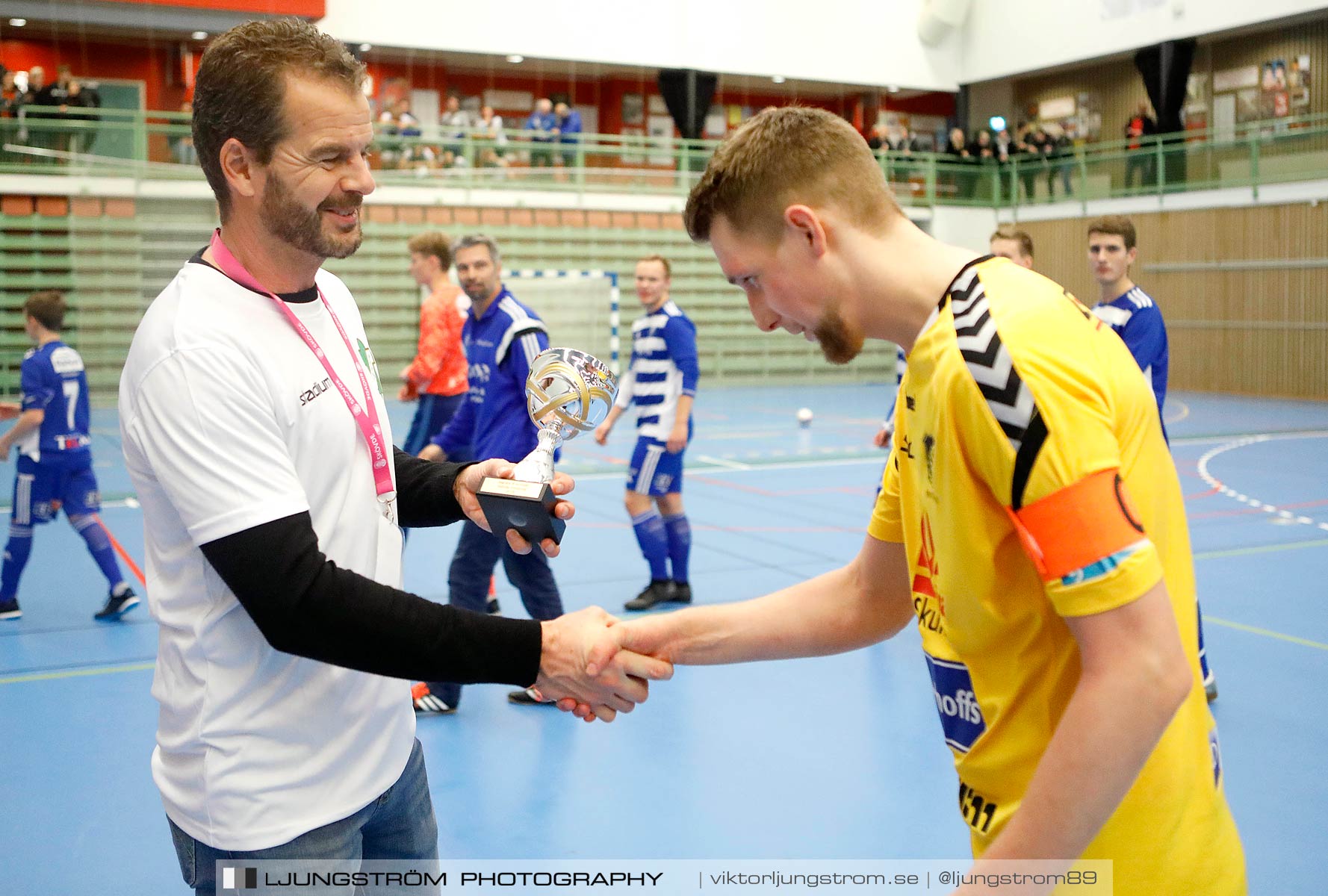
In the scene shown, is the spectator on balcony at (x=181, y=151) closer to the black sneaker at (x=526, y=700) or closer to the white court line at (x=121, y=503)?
the white court line at (x=121, y=503)

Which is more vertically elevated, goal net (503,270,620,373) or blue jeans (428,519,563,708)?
goal net (503,270,620,373)

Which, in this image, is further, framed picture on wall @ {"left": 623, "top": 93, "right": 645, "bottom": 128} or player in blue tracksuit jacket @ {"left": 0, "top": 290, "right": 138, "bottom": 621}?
framed picture on wall @ {"left": 623, "top": 93, "right": 645, "bottom": 128}

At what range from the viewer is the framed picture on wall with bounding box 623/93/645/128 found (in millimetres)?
27281

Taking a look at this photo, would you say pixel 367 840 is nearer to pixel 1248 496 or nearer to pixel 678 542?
pixel 678 542

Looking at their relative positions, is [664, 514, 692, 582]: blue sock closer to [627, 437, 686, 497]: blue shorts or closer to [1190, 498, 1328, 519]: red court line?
[627, 437, 686, 497]: blue shorts

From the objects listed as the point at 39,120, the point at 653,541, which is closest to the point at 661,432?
the point at 653,541

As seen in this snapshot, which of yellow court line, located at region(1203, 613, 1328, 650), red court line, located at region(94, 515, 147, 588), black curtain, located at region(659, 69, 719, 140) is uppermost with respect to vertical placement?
black curtain, located at region(659, 69, 719, 140)

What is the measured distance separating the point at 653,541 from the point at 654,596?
0.35 meters

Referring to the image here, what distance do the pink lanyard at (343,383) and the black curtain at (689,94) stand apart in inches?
948

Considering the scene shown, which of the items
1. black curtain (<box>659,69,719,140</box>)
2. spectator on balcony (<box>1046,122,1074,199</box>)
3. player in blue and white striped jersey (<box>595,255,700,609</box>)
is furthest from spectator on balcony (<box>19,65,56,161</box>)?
spectator on balcony (<box>1046,122,1074,199</box>)

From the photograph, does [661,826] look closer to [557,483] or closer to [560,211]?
[557,483]

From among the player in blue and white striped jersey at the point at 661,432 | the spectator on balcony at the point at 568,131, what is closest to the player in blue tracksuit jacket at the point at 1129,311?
the player in blue and white striped jersey at the point at 661,432

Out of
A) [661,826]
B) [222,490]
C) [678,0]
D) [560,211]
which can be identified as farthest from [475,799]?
[678,0]

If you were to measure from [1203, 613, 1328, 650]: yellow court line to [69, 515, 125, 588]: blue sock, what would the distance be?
253 inches
